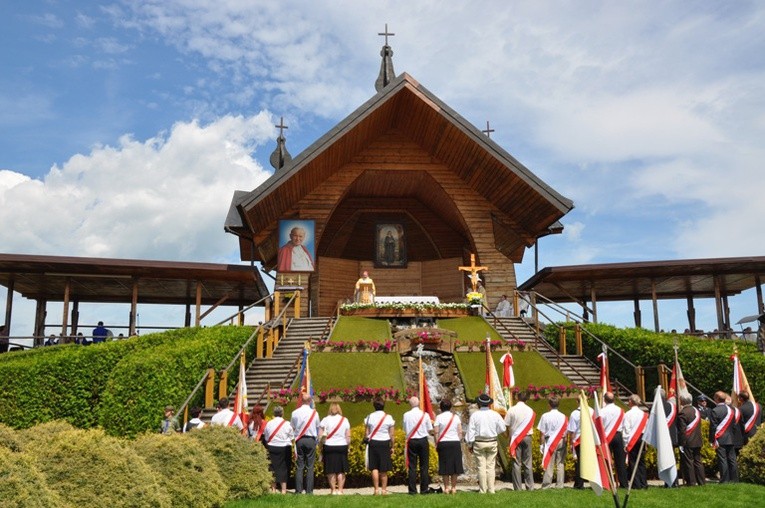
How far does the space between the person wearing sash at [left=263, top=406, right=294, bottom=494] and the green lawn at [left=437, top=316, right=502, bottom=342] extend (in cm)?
839

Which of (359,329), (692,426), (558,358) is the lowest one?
(692,426)

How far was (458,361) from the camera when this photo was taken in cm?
1772

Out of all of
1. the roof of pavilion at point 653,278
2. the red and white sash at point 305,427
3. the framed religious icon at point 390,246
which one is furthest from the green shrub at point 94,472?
the framed religious icon at point 390,246

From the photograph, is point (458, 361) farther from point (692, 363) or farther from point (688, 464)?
point (688, 464)

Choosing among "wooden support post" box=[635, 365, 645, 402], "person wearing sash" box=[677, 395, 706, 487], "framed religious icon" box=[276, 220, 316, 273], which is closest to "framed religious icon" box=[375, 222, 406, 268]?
"framed religious icon" box=[276, 220, 316, 273]

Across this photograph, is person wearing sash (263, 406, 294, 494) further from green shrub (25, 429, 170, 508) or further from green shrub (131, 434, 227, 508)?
green shrub (25, 429, 170, 508)

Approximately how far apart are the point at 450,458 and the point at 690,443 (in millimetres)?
3956

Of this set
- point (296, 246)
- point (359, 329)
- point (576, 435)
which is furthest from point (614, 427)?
point (296, 246)

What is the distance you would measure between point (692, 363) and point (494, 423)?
28.7ft

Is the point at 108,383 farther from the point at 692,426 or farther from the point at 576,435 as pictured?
the point at 692,426

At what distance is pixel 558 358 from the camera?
18609 mm

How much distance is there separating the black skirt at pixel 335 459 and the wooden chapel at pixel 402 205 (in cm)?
1309

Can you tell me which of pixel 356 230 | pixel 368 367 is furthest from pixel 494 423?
pixel 356 230

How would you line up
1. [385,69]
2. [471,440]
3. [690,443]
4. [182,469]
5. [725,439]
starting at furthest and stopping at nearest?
[385,69] < [725,439] < [690,443] < [471,440] < [182,469]
